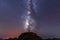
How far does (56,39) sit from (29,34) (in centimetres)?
531

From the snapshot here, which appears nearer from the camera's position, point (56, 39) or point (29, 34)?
point (29, 34)

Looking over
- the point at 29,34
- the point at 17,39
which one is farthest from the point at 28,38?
the point at 17,39

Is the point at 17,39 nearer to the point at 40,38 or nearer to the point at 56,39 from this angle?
the point at 40,38

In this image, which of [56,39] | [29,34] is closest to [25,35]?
[29,34]

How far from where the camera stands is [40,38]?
2816cm

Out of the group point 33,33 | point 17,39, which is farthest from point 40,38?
point 17,39

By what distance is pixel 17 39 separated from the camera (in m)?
28.7

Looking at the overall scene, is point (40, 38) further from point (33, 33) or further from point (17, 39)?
point (17, 39)

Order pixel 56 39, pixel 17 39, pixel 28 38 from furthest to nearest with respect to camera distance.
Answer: pixel 56 39 < pixel 17 39 < pixel 28 38

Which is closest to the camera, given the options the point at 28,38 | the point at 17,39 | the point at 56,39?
the point at 28,38

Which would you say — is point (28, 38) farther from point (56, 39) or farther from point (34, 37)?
point (56, 39)

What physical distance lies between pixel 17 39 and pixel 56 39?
5824 mm

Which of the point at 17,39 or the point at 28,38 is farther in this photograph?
the point at 17,39

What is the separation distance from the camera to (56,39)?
30.8 m
